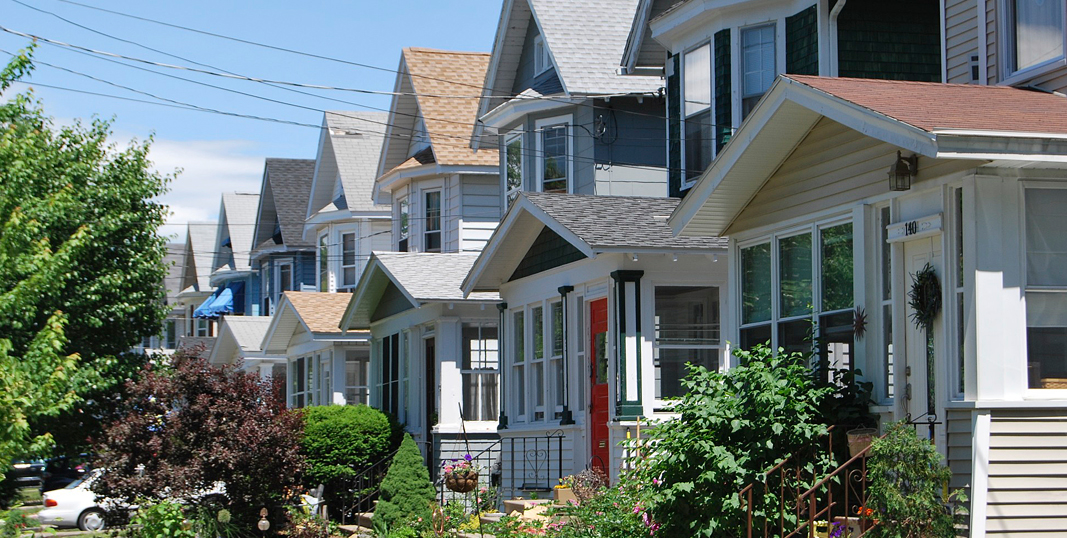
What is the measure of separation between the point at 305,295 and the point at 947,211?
79.1 feet

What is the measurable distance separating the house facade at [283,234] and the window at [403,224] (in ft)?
37.2

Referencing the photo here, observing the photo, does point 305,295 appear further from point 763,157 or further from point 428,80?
point 763,157

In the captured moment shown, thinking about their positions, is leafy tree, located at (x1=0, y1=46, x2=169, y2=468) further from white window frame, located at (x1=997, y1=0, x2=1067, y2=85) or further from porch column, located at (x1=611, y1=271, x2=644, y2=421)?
white window frame, located at (x1=997, y1=0, x2=1067, y2=85)

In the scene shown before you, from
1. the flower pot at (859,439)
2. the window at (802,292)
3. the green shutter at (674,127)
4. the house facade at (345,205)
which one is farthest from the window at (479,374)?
the flower pot at (859,439)

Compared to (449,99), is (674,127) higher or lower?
lower

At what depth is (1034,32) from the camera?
12242 mm

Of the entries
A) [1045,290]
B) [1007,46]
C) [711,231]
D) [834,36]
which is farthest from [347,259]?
[1045,290]

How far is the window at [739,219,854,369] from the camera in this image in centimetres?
1188

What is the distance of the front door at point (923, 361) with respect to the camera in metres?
10.2

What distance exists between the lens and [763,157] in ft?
41.7

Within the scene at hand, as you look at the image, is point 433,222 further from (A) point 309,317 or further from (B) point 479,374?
(B) point 479,374

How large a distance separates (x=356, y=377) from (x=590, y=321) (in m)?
16.4

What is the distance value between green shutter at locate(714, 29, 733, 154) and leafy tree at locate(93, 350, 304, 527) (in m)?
8.46

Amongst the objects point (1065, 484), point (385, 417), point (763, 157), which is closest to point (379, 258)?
point (385, 417)
